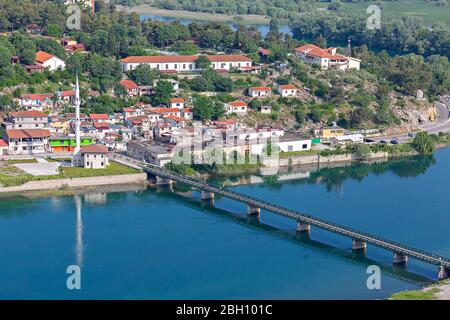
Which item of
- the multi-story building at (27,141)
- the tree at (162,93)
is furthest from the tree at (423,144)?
the multi-story building at (27,141)

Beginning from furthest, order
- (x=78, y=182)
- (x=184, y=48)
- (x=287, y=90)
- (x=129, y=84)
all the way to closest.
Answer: (x=184, y=48)
(x=287, y=90)
(x=129, y=84)
(x=78, y=182)

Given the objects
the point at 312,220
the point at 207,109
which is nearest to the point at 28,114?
the point at 207,109

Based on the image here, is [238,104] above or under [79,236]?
above

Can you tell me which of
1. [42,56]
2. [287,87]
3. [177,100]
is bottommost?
[177,100]

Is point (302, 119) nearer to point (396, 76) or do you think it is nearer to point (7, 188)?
point (396, 76)

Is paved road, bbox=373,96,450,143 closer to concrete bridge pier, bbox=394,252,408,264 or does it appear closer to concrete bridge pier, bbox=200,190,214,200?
concrete bridge pier, bbox=200,190,214,200

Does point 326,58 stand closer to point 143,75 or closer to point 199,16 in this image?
point 143,75

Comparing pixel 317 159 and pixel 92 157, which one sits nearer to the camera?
pixel 92 157
